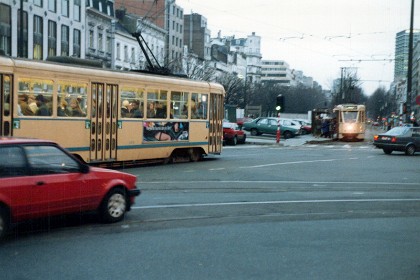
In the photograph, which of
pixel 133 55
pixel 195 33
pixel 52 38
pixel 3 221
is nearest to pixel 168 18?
pixel 195 33

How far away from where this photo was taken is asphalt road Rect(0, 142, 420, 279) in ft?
22.8

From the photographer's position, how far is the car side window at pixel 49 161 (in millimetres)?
8523

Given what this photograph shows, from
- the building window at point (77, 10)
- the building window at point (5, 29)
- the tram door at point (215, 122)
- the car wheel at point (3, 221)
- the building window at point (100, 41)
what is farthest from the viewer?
the building window at point (100, 41)

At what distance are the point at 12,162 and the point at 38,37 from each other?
44902 millimetres

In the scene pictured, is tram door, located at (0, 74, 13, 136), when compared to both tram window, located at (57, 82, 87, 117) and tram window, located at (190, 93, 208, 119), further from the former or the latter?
tram window, located at (190, 93, 208, 119)

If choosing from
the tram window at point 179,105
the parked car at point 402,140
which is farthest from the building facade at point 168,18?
the tram window at point 179,105

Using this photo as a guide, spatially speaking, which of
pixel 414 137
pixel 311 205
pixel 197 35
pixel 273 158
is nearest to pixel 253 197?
pixel 311 205

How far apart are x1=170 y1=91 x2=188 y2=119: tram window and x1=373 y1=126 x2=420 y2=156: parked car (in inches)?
501

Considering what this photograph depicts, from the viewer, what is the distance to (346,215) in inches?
445

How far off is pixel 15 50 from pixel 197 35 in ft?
244

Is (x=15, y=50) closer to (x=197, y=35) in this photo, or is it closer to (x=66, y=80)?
(x=66, y=80)

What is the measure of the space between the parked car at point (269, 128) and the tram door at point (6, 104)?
120 ft

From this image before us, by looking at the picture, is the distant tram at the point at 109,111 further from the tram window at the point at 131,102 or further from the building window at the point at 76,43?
the building window at the point at 76,43

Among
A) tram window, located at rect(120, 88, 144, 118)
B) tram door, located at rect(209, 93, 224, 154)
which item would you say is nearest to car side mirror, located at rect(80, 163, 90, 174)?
tram window, located at rect(120, 88, 144, 118)
